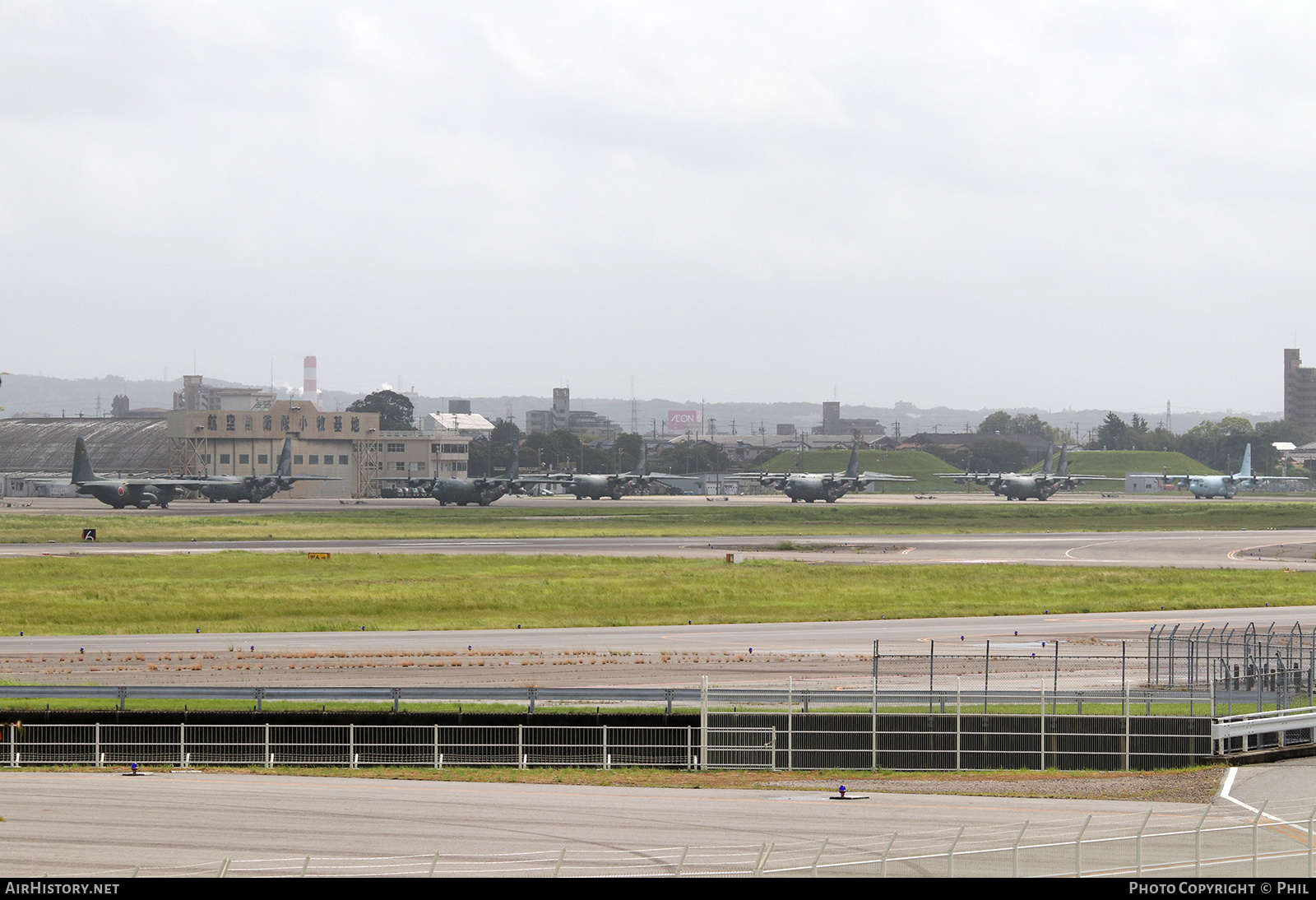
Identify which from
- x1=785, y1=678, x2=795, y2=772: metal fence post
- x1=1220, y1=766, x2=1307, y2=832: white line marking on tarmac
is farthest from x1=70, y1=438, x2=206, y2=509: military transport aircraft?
x1=1220, y1=766, x2=1307, y2=832: white line marking on tarmac

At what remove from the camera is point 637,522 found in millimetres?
126062

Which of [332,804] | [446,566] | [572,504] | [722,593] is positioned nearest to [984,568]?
[722,593]

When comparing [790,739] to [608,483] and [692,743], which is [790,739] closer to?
[692,743]

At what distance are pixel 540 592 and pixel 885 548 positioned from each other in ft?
122

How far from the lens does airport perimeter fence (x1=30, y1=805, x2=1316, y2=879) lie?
55.1ft

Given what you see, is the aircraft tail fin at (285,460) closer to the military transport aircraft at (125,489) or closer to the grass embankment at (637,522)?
the military transport aircraft at (125,489)

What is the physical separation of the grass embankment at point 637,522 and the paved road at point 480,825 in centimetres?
7724

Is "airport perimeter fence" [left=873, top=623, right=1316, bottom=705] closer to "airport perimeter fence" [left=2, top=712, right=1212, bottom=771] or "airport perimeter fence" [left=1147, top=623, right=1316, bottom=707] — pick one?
"airport perimeter fence" [left=1147, top=623, right=1316, bottom=707]

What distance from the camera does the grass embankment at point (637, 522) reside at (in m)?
108

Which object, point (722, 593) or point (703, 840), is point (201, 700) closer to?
point (703, 840)

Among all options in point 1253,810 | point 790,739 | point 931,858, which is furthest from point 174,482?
point 931,858
